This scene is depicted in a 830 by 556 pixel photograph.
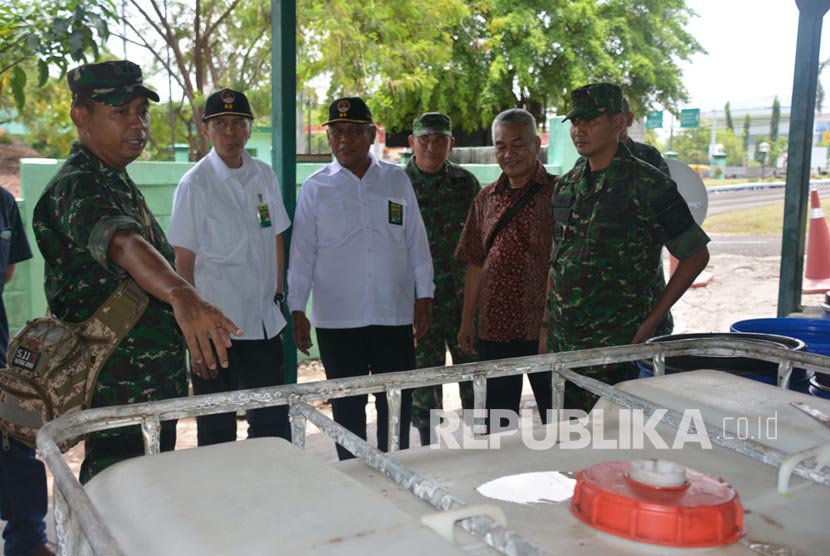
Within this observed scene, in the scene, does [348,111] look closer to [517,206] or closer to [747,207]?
[517,206]

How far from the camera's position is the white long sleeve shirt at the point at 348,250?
3.28 m

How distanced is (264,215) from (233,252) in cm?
22

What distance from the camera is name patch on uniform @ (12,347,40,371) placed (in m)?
1.89

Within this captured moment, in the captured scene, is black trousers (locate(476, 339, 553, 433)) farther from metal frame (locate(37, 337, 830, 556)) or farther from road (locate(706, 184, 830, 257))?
road (locate(706, 184, 830, 257))

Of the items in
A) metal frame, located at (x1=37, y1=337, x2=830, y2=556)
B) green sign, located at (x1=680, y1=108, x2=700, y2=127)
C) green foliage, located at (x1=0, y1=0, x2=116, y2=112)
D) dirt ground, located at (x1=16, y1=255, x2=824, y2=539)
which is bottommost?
dirt ground, located at (x1=16, y1=255, x2=824, y2=539)

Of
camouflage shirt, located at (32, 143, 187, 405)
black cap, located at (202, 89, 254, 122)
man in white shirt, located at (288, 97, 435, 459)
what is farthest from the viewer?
man in white shirt, located at (288, 97, 435, 459)

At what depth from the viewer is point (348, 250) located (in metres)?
3.30

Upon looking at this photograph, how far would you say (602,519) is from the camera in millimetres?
946

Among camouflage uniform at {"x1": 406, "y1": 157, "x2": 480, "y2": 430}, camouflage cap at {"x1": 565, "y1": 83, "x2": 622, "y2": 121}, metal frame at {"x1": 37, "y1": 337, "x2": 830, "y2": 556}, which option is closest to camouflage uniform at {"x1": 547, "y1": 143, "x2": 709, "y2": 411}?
camouflage cap at {"x1": 565, "y1": 83, "x2": 622, "y2": 121}

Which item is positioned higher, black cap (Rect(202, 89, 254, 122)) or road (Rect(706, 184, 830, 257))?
black cap (Rect(202, 89, 254, 122))

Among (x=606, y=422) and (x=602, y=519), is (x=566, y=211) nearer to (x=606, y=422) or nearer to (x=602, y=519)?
(x=606, y=422)

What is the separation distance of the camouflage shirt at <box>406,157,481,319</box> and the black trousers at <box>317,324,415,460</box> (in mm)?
558

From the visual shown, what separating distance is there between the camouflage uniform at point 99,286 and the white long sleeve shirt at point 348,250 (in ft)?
3.87

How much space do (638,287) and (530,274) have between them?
0.69 m
